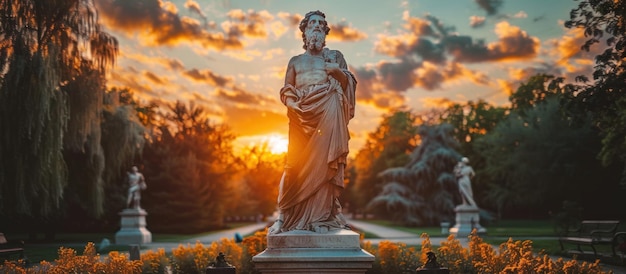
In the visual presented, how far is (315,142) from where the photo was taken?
802cm

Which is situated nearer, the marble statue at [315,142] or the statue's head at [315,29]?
the marble statue at [315,142]

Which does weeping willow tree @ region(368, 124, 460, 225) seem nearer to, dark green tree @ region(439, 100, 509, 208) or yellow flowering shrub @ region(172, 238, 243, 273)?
dark green tree @ region(439, 100, 509, 208)

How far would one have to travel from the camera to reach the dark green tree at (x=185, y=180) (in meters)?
37.2

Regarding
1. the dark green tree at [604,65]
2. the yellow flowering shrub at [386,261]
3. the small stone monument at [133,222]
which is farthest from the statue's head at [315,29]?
the small stone monument at [133,222]

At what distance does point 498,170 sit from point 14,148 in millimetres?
38000

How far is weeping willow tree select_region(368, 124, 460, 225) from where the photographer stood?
147 ft

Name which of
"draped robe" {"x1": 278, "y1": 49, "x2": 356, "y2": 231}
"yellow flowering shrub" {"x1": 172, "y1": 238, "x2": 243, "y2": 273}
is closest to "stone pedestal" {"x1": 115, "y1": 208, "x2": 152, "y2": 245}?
"yellow flowering shrub" {"x1": 172, "y1": 238, "x2": 243, "y2": 273}

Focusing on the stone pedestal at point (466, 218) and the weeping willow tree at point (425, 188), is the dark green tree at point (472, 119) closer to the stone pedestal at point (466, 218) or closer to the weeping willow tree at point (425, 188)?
the weeping willow tree at point (425, 188)

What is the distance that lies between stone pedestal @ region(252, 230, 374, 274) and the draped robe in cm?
31

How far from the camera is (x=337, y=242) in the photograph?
755cm

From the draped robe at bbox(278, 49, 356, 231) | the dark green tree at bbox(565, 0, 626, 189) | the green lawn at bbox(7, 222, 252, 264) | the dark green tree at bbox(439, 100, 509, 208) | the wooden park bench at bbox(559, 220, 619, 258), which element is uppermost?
the dark green tree at bbox(439, 100, 509, 208)

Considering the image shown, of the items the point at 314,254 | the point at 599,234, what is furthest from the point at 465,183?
the point at 314,254

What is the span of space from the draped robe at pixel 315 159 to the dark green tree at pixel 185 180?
2792 cm

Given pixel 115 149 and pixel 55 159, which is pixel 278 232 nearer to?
pixel 55 159
